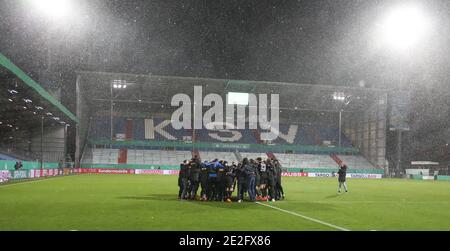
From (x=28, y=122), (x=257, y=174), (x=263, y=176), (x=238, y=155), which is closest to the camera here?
(x=257, y=174)

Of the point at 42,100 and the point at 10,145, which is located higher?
the point at 42,100

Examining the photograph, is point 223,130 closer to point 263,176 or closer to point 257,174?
point 263,176

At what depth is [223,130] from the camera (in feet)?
268

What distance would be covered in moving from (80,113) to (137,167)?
38.1ft

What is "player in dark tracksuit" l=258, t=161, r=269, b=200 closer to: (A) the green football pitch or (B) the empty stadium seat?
(A) the green football pitch

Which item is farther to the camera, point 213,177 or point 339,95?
point 339,95

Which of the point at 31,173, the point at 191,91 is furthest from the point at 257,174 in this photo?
the point at 191,91

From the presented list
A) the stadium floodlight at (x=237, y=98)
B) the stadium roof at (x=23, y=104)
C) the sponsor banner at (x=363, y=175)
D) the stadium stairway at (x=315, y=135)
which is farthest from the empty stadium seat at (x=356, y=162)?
the stadium roof at (x=23, y=104)

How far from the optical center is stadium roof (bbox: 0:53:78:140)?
3384cm

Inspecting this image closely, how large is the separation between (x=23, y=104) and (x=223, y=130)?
4109cm
